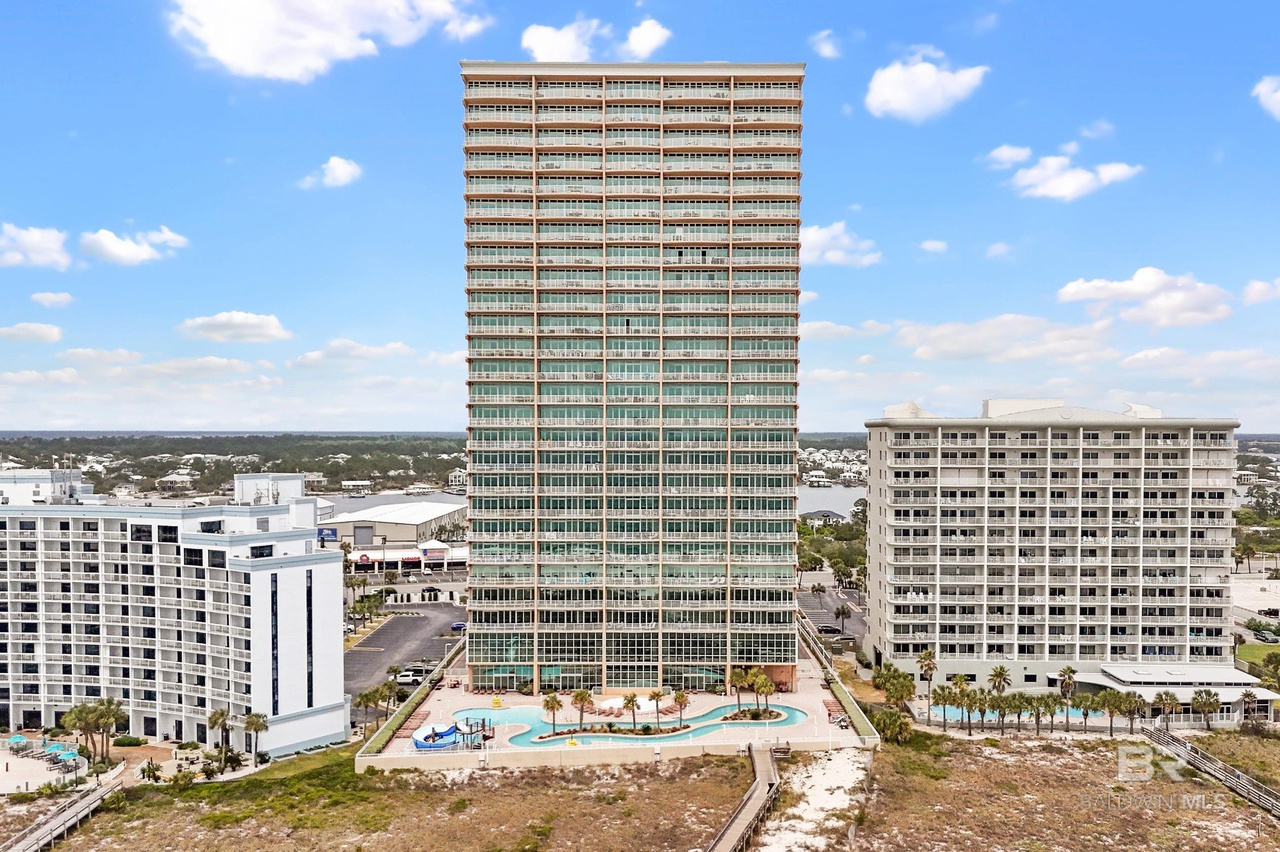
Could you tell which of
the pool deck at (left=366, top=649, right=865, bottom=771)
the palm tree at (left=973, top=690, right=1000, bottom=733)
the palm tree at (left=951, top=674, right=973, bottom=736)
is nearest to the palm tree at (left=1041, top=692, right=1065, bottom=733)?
the palm tree at (left=973, top=690, right=1000, bottom=733)

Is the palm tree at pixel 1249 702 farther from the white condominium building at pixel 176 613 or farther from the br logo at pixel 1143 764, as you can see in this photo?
the white condominium building at pixel 176 613

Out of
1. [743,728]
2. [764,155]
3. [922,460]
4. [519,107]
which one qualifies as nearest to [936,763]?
[743,728]

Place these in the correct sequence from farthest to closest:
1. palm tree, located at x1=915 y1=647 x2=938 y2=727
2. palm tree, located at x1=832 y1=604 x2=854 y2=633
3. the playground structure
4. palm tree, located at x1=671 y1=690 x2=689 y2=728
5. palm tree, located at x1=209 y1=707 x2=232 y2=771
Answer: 1. palm tree, located at x1=832 y1=604 x2=854 y2=633
2. palm tree, located at x1=915 y1=647 x2=938 y2=727
3. palm tree, located at x1=671 y1=690 x2=689 y2=728
4. the playground structure
5. palm tree, located at x1=209 y1=707 x2=232 y2=771

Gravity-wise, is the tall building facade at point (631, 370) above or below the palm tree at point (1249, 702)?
above

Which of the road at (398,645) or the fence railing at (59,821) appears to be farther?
the road at (398,645)

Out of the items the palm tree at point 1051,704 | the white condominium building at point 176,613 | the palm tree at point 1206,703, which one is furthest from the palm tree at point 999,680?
the white condominium building at point 176,613

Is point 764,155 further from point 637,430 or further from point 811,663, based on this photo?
point 811,663

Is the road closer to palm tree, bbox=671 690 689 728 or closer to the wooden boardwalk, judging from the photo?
palm tree, bbox=671 690 689 728
